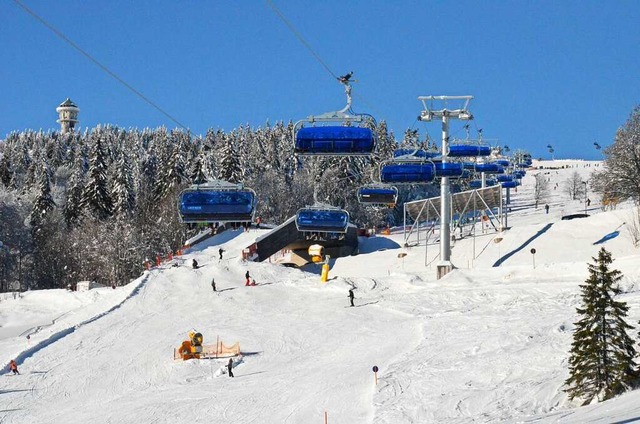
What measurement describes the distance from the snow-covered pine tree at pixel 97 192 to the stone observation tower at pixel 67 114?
11373 centimetres

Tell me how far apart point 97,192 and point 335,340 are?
52.9 m

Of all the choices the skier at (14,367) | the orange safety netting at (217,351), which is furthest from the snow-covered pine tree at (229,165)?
the skier at (14,367)

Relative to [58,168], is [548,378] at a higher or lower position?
lower

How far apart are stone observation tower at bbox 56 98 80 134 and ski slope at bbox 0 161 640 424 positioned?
147m

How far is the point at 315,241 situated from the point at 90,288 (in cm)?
2005

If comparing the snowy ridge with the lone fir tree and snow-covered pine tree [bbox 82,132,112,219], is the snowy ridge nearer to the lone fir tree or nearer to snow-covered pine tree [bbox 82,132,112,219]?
the lone fir tree

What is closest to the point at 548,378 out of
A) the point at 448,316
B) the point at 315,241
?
the point at 448,316

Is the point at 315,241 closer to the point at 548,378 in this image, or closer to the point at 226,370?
the point at 226,370

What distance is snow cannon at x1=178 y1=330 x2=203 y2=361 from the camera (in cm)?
2872

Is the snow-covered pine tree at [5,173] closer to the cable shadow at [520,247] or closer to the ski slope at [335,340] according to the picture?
the ski slope at [335,340]

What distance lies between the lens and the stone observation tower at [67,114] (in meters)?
187

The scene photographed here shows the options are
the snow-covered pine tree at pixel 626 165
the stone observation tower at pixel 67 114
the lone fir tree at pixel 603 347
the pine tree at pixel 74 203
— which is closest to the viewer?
the lone fir tree at pixel 603 347

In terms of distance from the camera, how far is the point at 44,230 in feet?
252

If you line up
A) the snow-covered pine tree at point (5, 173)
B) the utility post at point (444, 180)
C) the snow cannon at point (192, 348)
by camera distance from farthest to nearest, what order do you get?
the snow-covered pine tree at point (5, 173) < the utility post at point (444, 180) < the snow cannon at point (192, 348)
